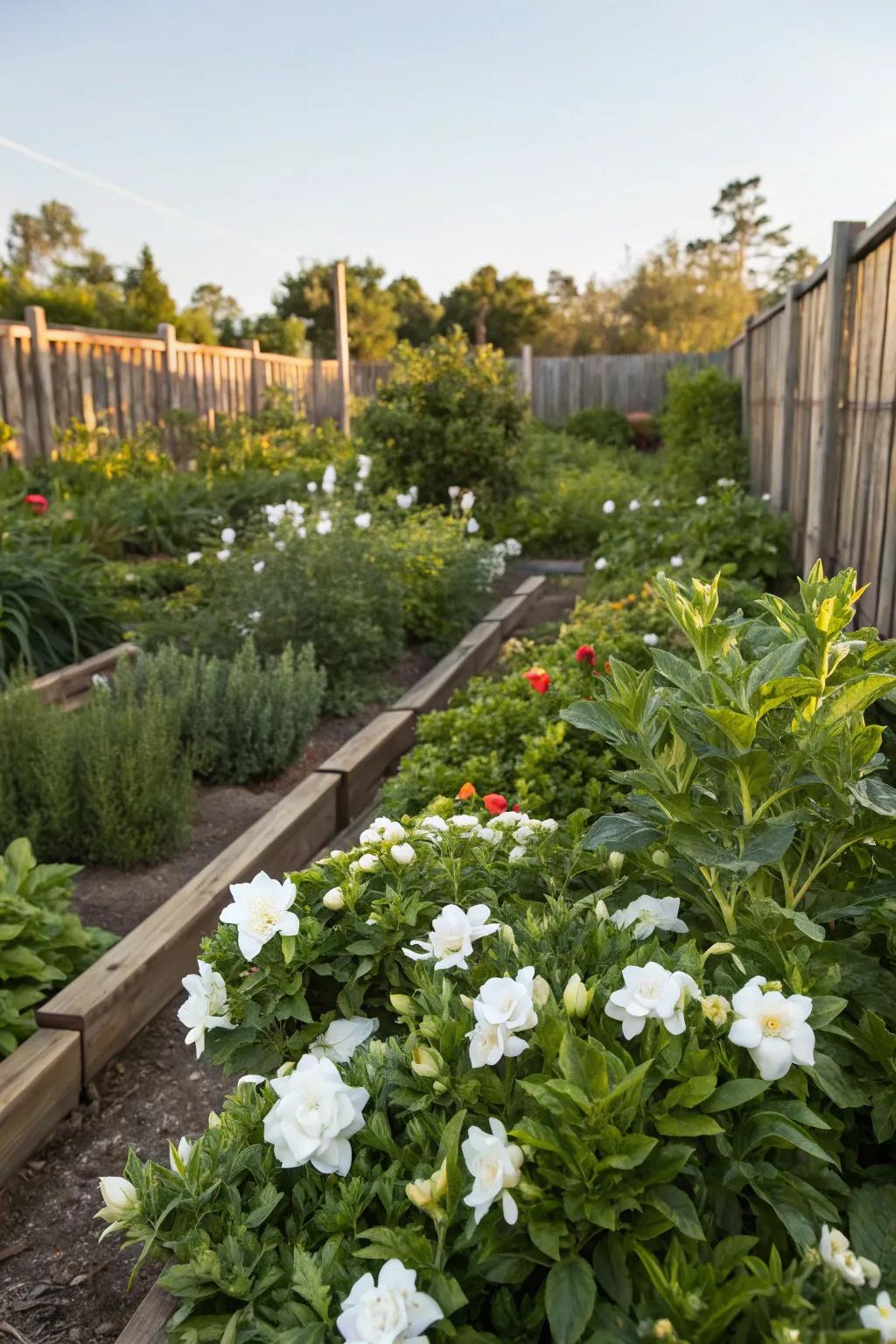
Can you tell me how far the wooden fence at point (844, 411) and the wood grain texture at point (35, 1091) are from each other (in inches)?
104

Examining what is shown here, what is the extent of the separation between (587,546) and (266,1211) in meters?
9.04

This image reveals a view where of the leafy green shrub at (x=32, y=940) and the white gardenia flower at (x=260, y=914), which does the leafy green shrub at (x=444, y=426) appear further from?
the white gardenia flower at (x=260, y=914)

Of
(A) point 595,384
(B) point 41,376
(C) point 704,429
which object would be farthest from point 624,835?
(A) point 595,384

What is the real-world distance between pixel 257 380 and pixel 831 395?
39.0ft

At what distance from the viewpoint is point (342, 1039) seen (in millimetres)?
1478

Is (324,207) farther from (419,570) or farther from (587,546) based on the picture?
(419,570)

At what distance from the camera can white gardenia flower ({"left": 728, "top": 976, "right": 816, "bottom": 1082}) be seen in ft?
3.76

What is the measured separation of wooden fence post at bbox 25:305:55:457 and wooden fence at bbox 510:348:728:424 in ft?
43.3

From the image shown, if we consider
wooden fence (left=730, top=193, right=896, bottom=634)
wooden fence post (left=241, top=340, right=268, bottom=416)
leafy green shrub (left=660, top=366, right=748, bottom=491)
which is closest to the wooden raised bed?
wooden fence (left=730, top=193, right=896, bottom=634)

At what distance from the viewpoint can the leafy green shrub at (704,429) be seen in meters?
9.04

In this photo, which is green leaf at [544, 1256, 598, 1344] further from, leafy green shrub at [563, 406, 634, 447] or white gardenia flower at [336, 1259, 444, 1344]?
leafy green shrub at [563, 406, 634, 447]

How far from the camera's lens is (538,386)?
71.4ft

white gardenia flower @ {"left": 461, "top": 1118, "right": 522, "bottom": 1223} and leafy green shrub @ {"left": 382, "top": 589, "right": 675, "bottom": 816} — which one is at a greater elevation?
white gardenia flower @ {"left": 461, "top": 1118, "right": 522, "bottom": 1223}

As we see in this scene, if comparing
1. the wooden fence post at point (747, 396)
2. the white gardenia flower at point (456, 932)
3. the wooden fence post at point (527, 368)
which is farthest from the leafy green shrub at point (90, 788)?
the wooden fence post at point (527, 368)
